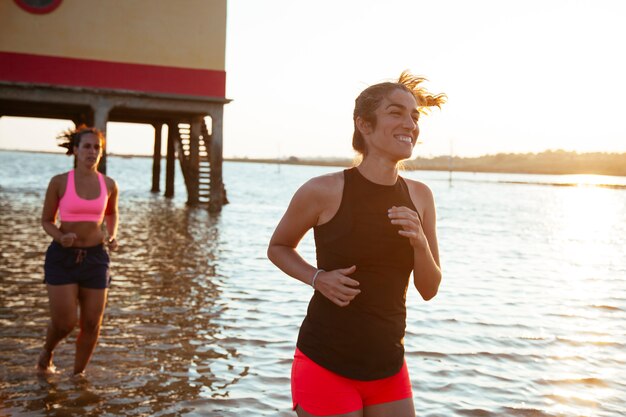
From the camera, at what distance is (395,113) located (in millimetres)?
3117

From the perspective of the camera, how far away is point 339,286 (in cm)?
288

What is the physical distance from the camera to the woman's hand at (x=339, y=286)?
2.88 metres

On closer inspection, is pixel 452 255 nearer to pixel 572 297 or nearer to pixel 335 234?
pixel 572 297

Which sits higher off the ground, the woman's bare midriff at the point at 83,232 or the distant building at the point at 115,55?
the distant building at the point at 115,55

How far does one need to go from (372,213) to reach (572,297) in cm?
961

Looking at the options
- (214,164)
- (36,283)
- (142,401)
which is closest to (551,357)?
(142,401)

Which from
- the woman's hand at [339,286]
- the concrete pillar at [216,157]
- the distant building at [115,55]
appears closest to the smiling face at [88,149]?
the woman's hand at [339,286]

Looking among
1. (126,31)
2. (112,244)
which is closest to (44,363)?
(112,244)

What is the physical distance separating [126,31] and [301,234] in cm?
2020

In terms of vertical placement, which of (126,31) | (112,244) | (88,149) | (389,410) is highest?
(126,31)

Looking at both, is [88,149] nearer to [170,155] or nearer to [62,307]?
[62,307]

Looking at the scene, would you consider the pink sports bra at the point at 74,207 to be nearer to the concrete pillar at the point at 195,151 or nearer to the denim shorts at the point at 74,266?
the denim shorts at the point at 74,266

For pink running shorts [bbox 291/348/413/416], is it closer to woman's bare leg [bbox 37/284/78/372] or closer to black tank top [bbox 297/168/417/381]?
black tank top [bbox 297/168/417/381]

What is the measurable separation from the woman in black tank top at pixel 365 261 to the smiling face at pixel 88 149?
3.16 meters
